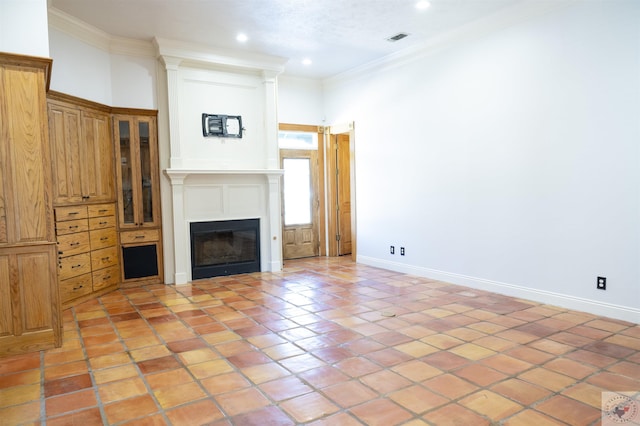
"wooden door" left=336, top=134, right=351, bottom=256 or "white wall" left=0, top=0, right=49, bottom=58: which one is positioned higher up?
"white wall" left=0, top=0, right=49, bottom=58

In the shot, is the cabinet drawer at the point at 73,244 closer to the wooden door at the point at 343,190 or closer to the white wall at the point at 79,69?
the white wall at the point at 79,69

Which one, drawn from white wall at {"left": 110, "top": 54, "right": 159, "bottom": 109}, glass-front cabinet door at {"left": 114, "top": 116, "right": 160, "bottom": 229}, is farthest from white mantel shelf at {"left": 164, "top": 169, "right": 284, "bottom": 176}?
white wall at {"left": 110, "top": 54, "right": 159, "bottom": 109}

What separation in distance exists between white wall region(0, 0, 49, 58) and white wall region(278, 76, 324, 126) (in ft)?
13.2

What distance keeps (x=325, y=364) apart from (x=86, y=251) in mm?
3348

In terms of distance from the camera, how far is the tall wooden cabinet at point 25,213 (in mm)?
3172

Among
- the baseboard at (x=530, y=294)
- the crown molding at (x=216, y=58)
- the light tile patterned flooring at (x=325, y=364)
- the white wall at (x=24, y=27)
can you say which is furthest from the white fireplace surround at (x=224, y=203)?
the white wall at (x=24, y=27)

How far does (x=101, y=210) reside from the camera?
504cm

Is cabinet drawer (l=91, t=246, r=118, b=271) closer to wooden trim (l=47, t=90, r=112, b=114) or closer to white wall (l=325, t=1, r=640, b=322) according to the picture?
wooden trim (l=47, t=90, r=112, b=114)

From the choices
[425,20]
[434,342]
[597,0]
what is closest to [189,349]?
Answer: [434,342]

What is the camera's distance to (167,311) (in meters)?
4.38

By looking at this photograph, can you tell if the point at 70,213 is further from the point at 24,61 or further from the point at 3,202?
the point at 24,61

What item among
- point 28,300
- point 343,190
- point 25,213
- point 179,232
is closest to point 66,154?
point 25,213

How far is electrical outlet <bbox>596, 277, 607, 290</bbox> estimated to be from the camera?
388 cm

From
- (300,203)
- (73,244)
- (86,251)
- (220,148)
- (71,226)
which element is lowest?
(86,251)
